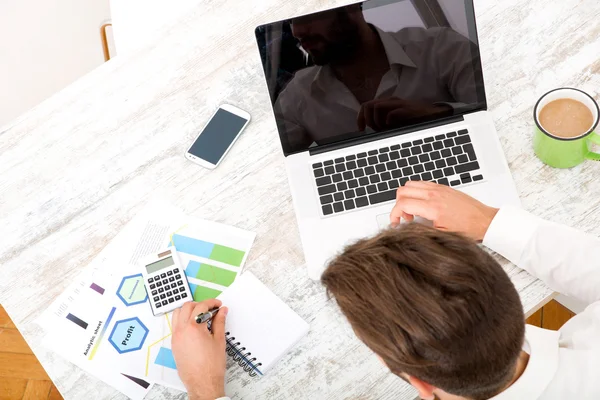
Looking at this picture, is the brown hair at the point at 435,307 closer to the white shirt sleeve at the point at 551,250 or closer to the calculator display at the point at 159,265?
the white shirt sleeve at the point at 551,250

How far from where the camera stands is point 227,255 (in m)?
1.13

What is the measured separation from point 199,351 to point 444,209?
1.58ft

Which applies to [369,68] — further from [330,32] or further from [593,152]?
[593,152]

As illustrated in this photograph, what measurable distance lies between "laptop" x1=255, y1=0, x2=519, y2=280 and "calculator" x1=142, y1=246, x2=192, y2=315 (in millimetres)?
234

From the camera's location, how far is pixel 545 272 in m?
1.01

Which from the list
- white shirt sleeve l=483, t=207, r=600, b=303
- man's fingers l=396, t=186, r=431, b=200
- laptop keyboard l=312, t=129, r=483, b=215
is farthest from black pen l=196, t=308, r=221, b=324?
white shirt sleeve l=483, t=207, r=600, b=303

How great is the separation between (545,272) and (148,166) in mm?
753

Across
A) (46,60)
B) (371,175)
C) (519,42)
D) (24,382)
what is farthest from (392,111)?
(24,382)

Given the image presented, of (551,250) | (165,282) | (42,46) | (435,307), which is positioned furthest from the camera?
(42,46)

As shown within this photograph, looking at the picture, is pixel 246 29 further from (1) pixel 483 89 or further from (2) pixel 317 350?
(2) pixel 317 350

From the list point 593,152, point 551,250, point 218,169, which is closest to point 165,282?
point 218,169

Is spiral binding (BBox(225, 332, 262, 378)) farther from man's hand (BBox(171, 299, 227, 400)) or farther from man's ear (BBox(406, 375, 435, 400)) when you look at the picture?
man's ear (BBox(406, 375, 435, 400))

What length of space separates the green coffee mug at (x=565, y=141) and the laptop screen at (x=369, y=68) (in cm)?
12

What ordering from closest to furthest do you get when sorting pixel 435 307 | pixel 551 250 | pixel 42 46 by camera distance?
pixel 435 307 → pixel 551 250 → pixel 42 46
